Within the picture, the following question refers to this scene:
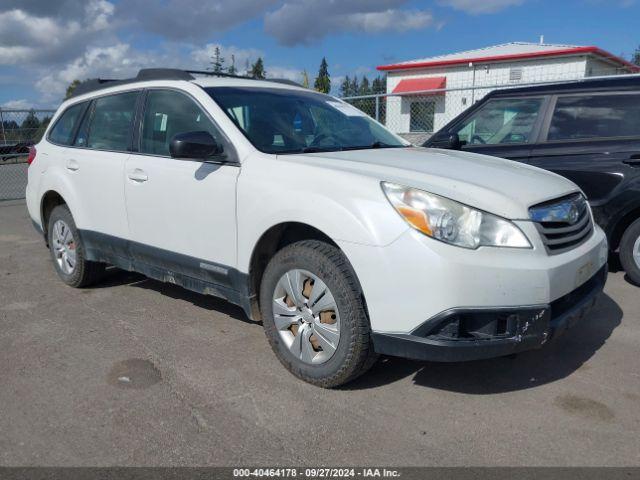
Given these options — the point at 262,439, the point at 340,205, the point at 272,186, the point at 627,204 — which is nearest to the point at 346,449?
the point at 262,439

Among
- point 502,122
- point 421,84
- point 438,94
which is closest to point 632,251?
point 502,122

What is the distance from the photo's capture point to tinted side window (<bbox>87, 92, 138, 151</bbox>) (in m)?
4.47

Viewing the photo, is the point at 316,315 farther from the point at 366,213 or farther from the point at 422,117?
the point at 422,117

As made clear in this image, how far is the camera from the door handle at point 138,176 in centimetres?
411

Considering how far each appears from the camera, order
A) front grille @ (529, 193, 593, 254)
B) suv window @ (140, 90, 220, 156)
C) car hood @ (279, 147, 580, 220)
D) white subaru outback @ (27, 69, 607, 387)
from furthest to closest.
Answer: suv window @ (140, 90, 220, 156) → front grille @ (529, 193, 593, 254) → car hood @ (279, 147, 580, 220) → white subaru outback @ (27, 69, 607, 387)

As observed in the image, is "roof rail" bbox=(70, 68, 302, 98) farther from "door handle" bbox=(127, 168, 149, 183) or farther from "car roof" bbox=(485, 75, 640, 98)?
"car roof" bbox=(485, 75, 640, 98)

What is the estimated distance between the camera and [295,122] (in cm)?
396

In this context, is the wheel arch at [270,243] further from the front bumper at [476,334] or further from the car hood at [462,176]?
the front bumper at [476,334]

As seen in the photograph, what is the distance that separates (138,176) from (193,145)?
0.94 meters

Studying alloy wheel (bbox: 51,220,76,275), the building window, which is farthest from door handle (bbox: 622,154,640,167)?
the building window

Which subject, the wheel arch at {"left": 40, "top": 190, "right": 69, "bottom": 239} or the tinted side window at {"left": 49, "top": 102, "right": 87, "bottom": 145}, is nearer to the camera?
the tinted side window at {"left": 49, "top": 102, "right": 87, "bottom": 145}

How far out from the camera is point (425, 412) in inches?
117

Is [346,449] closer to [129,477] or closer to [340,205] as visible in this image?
[129,477]

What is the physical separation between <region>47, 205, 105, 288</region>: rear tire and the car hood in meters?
2.65
